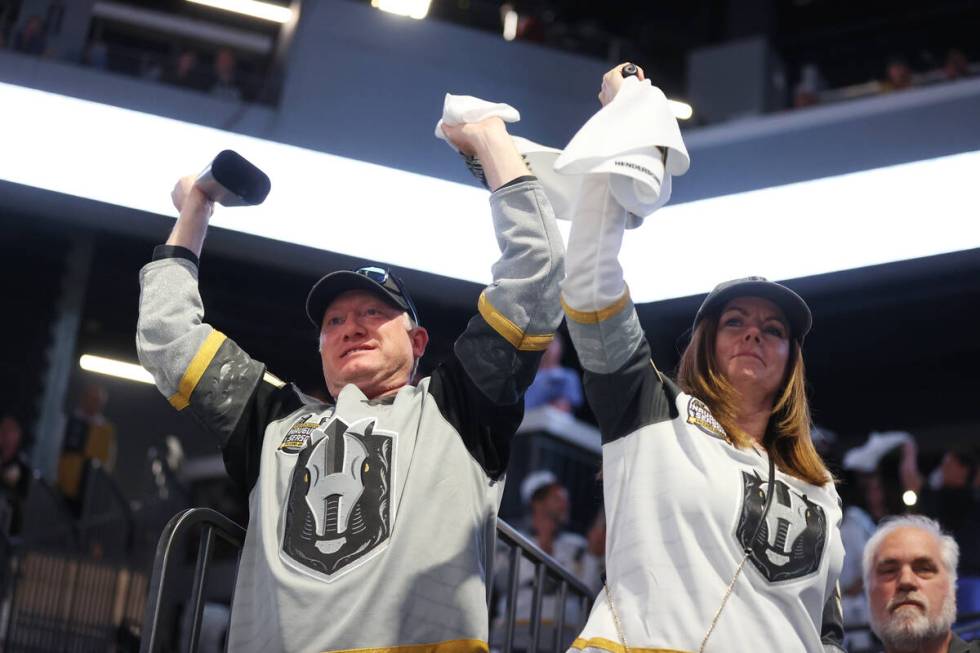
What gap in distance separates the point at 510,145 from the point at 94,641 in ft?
15.4

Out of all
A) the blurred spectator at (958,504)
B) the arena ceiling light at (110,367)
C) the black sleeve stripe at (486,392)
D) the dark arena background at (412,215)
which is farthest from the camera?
the arena ceiling light at (110,367)

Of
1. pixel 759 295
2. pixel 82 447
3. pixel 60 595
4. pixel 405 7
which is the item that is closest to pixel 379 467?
pixel 759 295

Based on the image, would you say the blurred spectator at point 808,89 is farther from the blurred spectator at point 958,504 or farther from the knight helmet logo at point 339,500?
the knight helmet logo at point 339,500

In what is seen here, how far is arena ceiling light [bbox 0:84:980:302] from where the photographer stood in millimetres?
6941

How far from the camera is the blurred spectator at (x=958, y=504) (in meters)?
5.08

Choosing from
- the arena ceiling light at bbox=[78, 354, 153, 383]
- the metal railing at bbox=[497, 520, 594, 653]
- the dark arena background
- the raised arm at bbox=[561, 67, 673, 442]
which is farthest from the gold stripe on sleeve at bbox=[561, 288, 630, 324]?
the arena ceiling light at bbox=[78, 354, 153, 383]

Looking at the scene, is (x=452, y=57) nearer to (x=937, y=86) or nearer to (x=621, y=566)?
(x=937, y=86)

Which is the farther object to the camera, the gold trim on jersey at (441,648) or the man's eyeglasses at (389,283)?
the man's eyeglasses at (389,283)

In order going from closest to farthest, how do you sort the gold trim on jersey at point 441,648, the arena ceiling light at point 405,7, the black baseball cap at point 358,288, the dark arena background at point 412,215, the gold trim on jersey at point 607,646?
1. the gold trim on jersey at point 607,646
2. the gold trim on jersey at point 441,648
3. the black baseball cap at point 358,288
4. the dark arena background at point 412,215
5. the arena ceiling light at point 405,7

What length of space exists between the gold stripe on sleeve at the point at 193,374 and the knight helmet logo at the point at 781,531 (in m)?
1.05

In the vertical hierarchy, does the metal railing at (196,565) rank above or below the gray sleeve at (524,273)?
below

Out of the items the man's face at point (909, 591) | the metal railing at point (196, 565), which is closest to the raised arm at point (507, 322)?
the metal railing at point (196, 565)

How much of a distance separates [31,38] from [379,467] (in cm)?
656

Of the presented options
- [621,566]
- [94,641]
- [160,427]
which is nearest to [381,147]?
[94,641]
